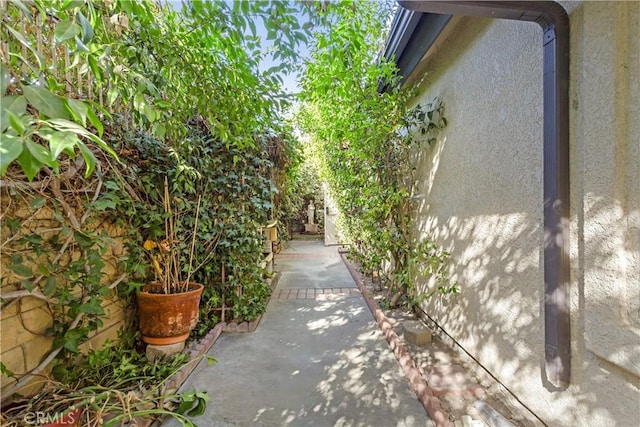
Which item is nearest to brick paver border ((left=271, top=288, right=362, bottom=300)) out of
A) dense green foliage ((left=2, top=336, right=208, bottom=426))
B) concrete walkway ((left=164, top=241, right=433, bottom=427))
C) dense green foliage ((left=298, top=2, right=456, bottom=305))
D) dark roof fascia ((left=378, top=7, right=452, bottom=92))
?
concrete walkway ((left=164, top=241, right=433, bottom=427))

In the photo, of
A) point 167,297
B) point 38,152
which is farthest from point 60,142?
point 167,297

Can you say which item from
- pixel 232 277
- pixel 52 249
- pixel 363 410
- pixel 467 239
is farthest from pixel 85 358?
pixel 467 239

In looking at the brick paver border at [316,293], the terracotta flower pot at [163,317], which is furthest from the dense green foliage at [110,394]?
the brick paver border at [316,293]

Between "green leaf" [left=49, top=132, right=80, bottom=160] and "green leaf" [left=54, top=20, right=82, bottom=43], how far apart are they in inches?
18.1

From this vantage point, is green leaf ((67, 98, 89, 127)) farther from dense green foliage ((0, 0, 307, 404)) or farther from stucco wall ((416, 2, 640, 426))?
stucco wall ((416, 2, 640, 426))

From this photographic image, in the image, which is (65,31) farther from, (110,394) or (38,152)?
(110,394)

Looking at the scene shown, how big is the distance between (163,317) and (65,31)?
2.32 metres

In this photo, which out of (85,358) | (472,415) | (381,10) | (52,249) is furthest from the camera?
(381,10)

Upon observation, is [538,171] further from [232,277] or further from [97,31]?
[232,277]

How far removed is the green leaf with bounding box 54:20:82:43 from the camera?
0.88m

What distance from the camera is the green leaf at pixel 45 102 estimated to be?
0.67 m

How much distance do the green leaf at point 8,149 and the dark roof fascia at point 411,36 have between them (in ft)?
9.18

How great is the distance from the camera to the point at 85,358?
2.16 metres

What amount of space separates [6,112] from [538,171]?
219 cm
